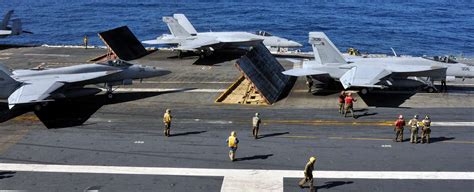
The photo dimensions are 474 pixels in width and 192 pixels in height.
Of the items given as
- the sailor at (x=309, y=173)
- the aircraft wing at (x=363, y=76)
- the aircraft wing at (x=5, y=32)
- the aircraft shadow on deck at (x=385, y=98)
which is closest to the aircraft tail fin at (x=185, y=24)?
the aircraft wing at (x=5, y=32)

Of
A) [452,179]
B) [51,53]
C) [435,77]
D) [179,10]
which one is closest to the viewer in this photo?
Result: [452,179]

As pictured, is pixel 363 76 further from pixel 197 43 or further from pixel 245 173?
pixel 197 43

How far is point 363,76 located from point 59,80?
19322mm

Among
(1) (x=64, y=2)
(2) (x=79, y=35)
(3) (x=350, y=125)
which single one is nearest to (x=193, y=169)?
(3) (x=350, y=125)

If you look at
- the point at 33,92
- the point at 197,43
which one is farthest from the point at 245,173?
the point at 197,43

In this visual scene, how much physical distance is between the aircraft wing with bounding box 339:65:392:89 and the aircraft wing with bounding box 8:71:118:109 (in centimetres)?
1532

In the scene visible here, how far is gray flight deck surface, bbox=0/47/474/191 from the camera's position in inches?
823

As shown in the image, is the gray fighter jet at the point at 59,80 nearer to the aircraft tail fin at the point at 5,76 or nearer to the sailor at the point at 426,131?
the aircraft tail fin at the point at 5,76

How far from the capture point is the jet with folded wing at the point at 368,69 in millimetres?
35219

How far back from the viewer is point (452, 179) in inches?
822

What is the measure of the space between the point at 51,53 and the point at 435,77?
125 ft

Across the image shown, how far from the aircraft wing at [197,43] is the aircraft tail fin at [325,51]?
15117 millimetres

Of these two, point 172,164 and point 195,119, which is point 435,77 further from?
point 172,164

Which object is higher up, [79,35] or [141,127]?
[141,127]
